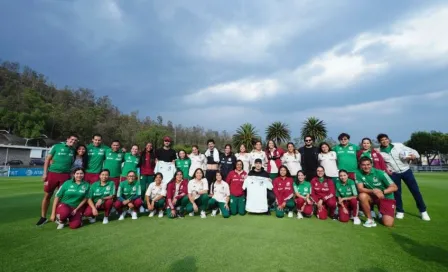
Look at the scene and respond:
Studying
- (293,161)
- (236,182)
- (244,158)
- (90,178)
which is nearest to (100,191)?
(90,178)

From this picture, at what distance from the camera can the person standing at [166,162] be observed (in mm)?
7254

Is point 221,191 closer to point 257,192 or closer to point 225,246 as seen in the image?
Result: point 257,192

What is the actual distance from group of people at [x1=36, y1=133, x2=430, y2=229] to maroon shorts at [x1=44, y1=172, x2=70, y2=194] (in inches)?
0.7

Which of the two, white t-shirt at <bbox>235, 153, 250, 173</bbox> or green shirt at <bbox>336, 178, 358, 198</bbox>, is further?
white t-shirt at <bbox>235, 153, 250, 173</bbox>

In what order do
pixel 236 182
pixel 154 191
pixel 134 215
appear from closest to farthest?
pixel 134 215 < pixel 154 191 < pixel 236 182

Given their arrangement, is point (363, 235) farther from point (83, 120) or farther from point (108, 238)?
point (83, 120)

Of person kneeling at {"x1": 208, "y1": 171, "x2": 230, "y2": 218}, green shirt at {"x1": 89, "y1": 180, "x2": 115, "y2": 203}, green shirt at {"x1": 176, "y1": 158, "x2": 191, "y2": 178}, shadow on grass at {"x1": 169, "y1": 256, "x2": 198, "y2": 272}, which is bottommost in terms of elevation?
shadow on grass at {"x1": 169, "y1": 256, "x2": 198, "y2": 272}

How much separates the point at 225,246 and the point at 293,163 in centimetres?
381

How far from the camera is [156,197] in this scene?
6.20 m

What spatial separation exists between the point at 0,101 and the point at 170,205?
235 ft

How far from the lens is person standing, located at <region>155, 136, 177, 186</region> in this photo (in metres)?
7.25

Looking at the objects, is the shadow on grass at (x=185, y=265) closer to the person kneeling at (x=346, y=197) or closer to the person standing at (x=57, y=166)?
the person kneeling at (x=346, y=197)

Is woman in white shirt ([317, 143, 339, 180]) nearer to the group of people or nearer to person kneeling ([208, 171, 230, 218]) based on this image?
the group of people

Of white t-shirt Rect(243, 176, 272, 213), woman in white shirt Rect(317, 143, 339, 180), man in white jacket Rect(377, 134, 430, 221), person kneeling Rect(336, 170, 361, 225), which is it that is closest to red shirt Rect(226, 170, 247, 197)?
white t-shirt Rect(243, 176, 272, 213)
